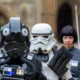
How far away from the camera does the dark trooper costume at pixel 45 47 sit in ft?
22.2

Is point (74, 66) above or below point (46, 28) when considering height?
below

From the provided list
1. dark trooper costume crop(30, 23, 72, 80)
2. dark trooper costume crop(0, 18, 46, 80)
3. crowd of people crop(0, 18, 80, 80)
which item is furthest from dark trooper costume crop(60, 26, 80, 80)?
dark trooper costume crop(0, 18, 46, 80)

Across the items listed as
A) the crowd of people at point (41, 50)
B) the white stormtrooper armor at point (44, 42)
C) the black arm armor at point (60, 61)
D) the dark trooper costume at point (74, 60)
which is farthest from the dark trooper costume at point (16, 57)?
the dark trooper costume at point (74, 60)

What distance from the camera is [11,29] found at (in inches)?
216

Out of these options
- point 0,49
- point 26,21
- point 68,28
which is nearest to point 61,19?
point 26,21

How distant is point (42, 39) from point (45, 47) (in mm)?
92

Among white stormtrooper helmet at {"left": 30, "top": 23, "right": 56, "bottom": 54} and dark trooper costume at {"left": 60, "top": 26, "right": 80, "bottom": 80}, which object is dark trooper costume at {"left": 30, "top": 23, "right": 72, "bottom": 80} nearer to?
white stormtrooper helmet at {"left": 30, "top": 23, "right": 56, "bottom": 54}

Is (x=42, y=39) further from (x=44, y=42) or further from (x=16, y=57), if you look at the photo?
(x=16, y=57)

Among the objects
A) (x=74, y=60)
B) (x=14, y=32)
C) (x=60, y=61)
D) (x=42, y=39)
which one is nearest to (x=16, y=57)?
(x=14, y=32)

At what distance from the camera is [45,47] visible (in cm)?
683

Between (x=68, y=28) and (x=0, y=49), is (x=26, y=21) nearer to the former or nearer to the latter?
(x=68, y=28)

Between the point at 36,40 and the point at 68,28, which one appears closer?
the point at 36,40

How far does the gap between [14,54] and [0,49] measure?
0.42 metres

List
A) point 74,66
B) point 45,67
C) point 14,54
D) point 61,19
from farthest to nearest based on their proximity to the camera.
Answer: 1. point 61,19
2. point 74,66
3. point 45,67
4. point 14,54
